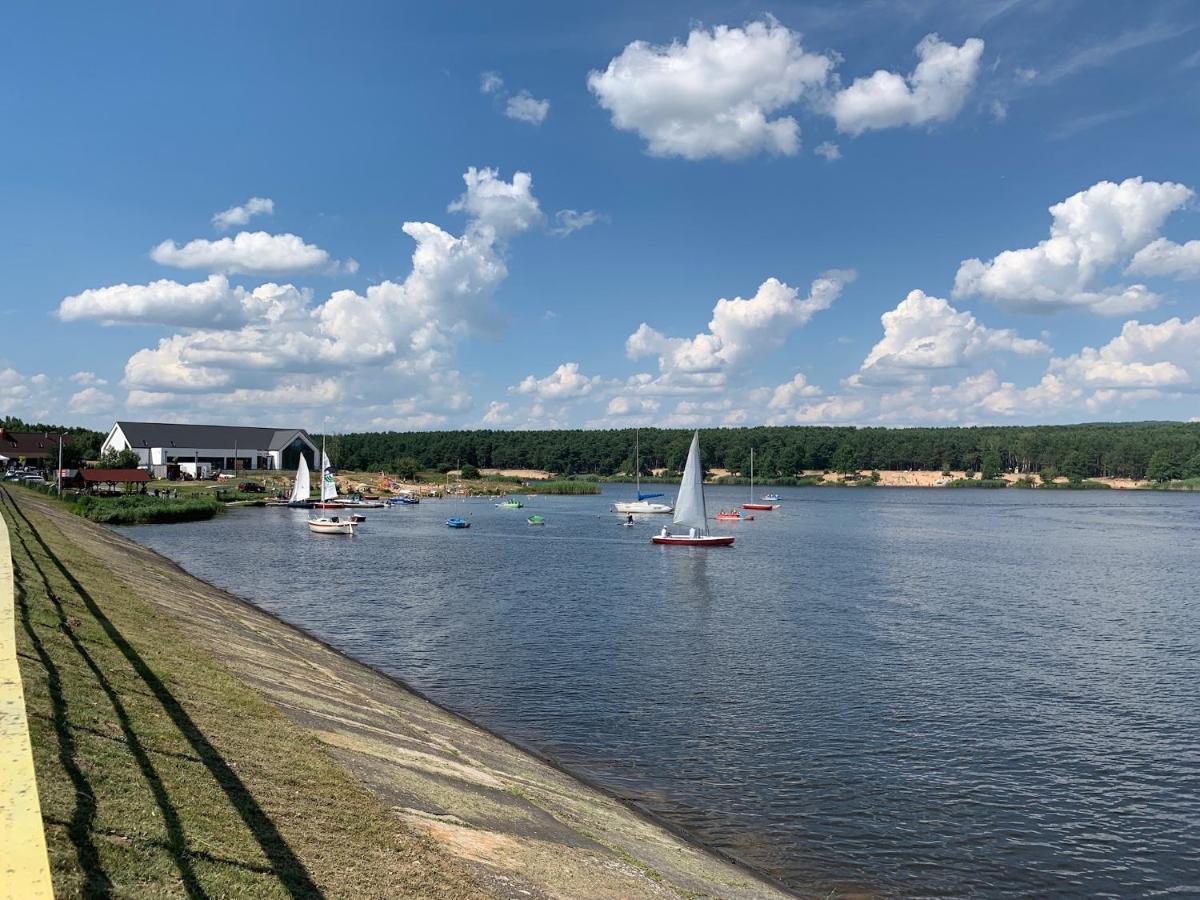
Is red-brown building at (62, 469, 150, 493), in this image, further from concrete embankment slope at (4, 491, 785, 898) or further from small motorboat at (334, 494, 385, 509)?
concrete embankment slope at (4, 491, 785, 898)

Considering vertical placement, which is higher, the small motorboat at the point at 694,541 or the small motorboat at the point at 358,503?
the small motorboat at the point at 358,503

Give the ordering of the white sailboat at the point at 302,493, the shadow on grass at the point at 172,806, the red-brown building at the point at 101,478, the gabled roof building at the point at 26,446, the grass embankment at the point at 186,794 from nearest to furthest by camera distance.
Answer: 1. the grass embankment at the point at 186,794
2. the shadow on grass at the point at 172,806
3. the red-brown building at the point at 101,478
4. the white sailboat at the point at 302,493
5. the gabled roof building at the point at 26,446

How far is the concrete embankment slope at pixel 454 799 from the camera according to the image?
493 inches

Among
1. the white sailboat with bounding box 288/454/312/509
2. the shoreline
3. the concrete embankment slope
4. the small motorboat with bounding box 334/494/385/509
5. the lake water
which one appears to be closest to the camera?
the concrete embankment slope

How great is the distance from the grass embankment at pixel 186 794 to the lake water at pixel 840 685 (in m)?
10.1

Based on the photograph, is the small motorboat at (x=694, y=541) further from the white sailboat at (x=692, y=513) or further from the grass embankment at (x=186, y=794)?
the grass embankment at (x=186, y=794)

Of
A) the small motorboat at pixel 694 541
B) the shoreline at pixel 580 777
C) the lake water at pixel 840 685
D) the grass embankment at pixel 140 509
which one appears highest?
the grass embankment at pixel 140 509

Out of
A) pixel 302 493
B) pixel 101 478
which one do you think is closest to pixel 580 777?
pixel 302 493

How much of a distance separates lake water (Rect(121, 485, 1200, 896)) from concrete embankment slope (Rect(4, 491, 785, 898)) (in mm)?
2934

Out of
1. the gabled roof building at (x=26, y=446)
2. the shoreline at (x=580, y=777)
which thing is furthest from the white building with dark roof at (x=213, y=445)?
the shoreline at (x=580, y=777)

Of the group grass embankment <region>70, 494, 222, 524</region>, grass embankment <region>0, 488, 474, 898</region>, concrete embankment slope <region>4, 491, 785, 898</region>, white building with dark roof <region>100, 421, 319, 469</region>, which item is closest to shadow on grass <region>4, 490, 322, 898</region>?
grass embankment <region>0, 488, 474, 898</region>

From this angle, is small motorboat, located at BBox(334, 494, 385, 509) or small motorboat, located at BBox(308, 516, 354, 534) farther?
small motorboat, located at BBox(334, 494, 385, 509)

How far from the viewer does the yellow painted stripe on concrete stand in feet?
23.5

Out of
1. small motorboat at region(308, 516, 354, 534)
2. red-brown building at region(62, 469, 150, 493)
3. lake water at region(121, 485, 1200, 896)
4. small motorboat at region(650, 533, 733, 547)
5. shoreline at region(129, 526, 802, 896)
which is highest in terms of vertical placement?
red-brown building at region(62, 469, 150, 493)
